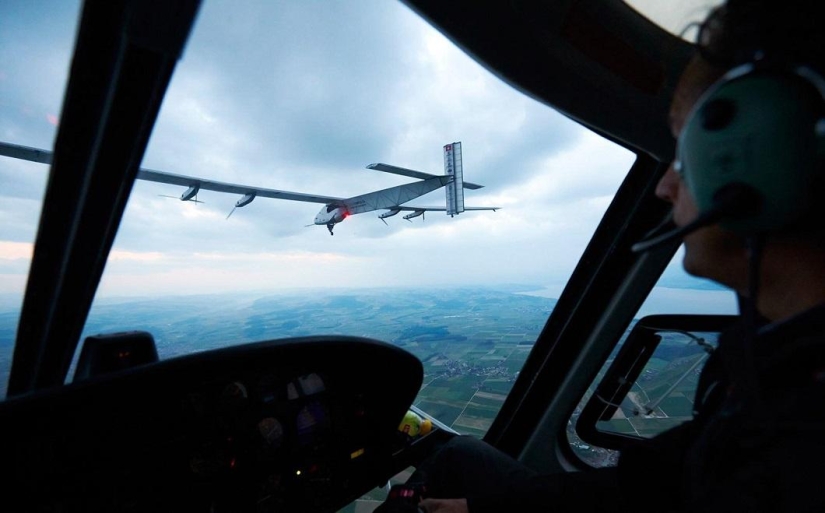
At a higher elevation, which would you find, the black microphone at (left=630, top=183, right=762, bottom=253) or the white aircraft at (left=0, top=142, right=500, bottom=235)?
the white aircraft at (left=0, top=142, right=500, bottom=235)

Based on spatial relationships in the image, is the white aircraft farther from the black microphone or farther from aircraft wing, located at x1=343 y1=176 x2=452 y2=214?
the black microphone

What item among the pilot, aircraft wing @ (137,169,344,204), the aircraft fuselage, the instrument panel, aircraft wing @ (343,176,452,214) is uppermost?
aircraft wing @ (343,176,452,214)

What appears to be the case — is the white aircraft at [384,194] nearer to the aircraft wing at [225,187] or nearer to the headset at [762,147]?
the aircraft wing at [225,187]

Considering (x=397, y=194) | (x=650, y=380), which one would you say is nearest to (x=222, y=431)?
(x=650, y=380)

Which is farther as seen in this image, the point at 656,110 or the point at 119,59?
the point at 656,110

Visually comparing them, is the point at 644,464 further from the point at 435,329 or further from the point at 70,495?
the point at 435,329

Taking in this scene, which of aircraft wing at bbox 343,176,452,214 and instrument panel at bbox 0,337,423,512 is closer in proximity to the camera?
instrument panel at bbox 0,337,423,512

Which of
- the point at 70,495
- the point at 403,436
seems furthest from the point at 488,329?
the point at 70,495

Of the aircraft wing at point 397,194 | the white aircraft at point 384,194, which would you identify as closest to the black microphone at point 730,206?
the white aircraft at point 384,194

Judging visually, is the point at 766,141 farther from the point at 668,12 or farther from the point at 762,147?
the point at 668,12

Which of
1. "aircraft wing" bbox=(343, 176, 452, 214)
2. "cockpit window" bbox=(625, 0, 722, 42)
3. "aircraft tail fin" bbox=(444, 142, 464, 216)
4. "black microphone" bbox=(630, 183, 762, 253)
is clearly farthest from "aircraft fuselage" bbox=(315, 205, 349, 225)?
"black microphone" bbox=(630, 183, 762, 253)
